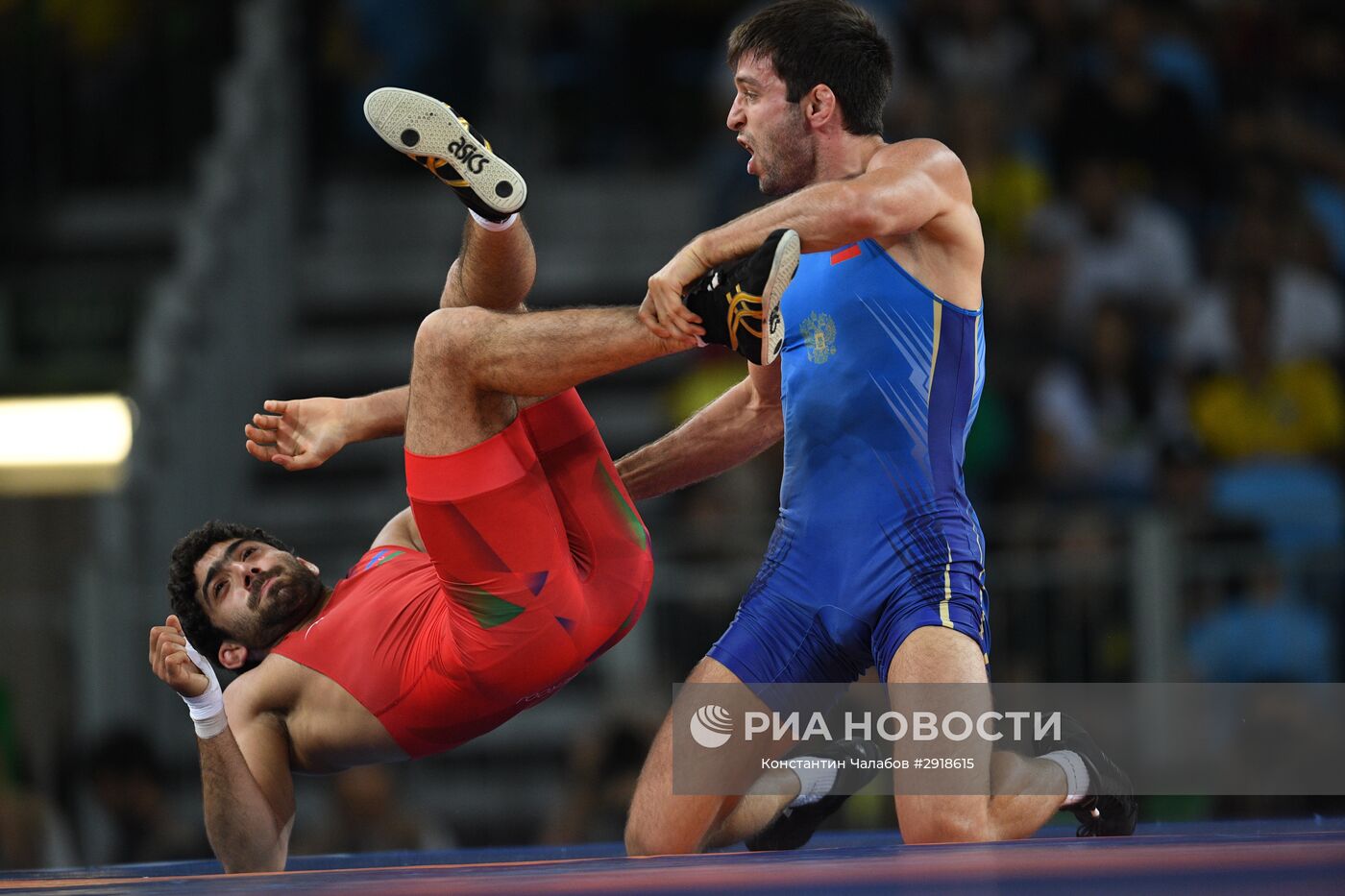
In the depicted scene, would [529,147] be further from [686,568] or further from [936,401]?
[936,401]

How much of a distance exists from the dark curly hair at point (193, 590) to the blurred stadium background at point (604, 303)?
141 centimetres

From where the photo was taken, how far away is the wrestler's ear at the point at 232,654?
14.0ft

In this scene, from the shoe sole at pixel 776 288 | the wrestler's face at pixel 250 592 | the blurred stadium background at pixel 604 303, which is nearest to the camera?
the shoe sole at pixel 776 288

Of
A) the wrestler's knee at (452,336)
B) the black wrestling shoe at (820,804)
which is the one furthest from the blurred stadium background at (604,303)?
the wrestler's knee at (452,336)

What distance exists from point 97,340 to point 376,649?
17.2ft

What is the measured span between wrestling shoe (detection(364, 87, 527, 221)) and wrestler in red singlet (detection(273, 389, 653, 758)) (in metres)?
0.48

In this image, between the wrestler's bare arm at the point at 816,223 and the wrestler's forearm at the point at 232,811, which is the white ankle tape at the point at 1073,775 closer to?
the wrestler's bare arm at the point at 816,223

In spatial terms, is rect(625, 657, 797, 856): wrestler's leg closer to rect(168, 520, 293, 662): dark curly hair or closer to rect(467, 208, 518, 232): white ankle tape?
rect(467, 208, 518, 232): white ankle tape

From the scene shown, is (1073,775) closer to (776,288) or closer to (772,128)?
(776,288)

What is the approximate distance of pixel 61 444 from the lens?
898 centimetres

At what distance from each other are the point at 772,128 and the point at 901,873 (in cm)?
154

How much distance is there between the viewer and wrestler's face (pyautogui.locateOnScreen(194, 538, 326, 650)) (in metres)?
4.22

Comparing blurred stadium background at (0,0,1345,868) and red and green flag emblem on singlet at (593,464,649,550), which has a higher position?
blurred stadium background at (0,0,1345,868)

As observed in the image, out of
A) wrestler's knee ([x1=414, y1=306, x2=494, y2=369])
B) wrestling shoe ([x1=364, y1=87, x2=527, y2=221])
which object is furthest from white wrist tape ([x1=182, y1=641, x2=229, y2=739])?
wrestling shoe ([x1=364, y1=87, x2=527, y2=221])
